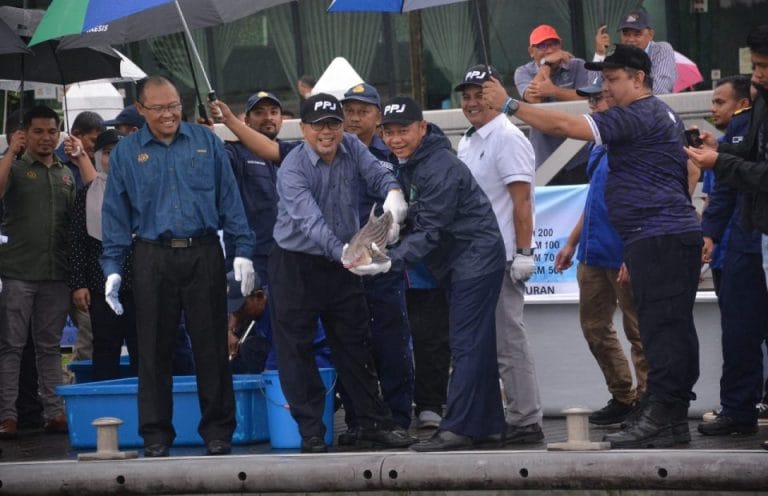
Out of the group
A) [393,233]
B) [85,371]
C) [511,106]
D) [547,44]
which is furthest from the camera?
[547,44]

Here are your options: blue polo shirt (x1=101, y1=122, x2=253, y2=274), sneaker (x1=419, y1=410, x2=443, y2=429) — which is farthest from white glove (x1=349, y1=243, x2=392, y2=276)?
sneaker (x1=419, y1=410, x2=443, y2=429)

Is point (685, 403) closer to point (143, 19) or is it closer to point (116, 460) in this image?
point (116, 460)

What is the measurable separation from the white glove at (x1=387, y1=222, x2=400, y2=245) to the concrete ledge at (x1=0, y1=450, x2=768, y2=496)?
1.10 meters

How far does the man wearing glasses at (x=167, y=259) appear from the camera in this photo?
8086 millimetres

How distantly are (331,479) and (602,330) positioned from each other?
89.8 inches

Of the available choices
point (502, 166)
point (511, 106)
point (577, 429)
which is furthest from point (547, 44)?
point (577, 429)

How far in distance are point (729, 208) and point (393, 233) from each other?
6.30 ft

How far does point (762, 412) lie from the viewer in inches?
351

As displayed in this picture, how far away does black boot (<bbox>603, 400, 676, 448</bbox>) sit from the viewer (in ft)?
24.8

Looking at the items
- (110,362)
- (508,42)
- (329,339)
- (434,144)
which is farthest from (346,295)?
(508,42)

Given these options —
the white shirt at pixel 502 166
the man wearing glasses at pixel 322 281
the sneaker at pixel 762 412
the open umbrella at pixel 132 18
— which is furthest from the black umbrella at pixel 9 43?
the sneaker at pixel 762 412

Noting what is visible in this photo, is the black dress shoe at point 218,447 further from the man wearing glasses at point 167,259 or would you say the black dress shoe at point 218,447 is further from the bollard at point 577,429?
the bollard at point 577,429

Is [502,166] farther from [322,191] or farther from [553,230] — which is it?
[553,230]

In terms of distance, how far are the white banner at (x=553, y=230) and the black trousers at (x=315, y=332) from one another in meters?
2.42
